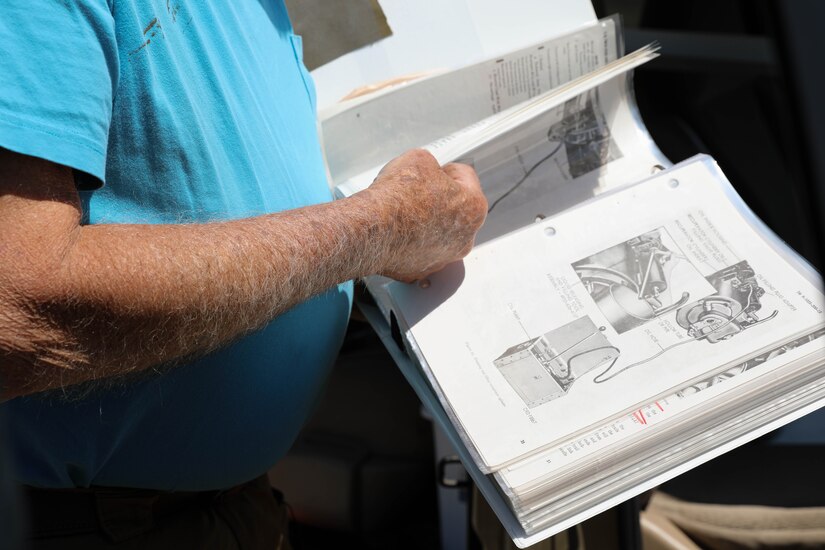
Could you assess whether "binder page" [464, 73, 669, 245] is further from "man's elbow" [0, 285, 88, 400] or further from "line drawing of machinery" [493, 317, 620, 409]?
"man's elbow" [0, 285, 88, 400]

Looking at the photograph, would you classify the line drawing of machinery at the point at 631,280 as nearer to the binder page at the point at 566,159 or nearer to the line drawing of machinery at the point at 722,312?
the line drawing of machinery at the point at 722,312

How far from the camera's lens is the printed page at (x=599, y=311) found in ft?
2.53

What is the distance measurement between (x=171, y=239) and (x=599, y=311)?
1.49ft

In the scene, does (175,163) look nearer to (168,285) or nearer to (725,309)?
(168,285)

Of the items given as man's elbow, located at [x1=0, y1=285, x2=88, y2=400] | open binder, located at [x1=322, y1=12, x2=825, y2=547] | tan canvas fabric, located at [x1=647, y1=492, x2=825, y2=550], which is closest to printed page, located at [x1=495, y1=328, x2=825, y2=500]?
open binder, located at [x1=322, y1=12, x2=825, y2=547]

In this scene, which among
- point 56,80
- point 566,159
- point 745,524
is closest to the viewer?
point 56,80

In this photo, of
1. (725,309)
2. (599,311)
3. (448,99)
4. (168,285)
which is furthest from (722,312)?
(168,285)

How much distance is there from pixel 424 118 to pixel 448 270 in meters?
0.27

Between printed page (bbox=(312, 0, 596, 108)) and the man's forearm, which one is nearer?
the man's forearm

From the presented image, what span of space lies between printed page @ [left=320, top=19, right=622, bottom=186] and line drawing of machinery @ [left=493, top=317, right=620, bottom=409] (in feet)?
1.21

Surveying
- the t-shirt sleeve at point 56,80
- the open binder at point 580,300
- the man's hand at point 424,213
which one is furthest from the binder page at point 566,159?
the t-shirt sleeve at point 56,80

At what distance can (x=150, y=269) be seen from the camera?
62 cm

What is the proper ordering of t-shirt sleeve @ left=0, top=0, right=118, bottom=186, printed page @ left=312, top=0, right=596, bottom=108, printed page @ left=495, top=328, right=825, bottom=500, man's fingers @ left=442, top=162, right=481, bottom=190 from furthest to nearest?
1. printed page @ left=312, top=0, right=596, bottom=108
2. man's fingers @ left=442, top=162, right=481, bottom=190
3. printed page @ left=495, top=328, right=825, bottom=500
4. t-shirt sleeve @ left=0, top=0, right=118, bottom=186

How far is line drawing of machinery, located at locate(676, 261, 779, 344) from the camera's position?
805mm
